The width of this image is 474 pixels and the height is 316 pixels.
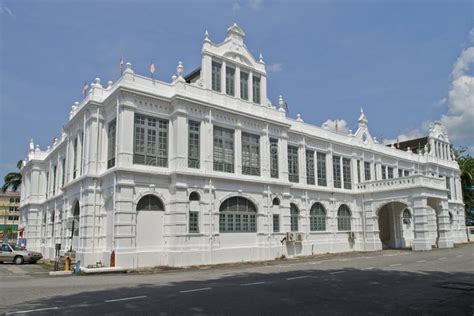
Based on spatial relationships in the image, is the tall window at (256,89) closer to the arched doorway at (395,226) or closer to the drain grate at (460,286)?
the arched doorway at (395,226)

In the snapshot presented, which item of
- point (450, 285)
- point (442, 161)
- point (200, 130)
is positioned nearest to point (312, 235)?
point (200, 130)

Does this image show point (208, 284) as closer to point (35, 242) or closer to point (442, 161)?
point (35, 242)

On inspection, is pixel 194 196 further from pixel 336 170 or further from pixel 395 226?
pixel 395 226

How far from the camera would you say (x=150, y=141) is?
75.4 ft

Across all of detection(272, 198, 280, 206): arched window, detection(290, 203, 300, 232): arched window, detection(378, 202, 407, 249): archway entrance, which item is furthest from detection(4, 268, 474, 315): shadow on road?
detection(378, 202, 407, 249): archway entrance

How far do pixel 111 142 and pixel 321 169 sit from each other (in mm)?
17822

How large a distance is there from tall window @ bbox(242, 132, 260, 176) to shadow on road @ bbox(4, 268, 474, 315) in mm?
11837

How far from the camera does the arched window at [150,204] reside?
21953 millimetres

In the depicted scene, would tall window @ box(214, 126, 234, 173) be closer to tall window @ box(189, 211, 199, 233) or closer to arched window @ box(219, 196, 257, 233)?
arched window @ box(219, 196, 257, 233)

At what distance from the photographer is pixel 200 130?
2450 centimetres

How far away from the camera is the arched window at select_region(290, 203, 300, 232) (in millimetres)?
30031

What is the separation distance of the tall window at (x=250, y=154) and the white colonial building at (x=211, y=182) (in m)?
0.07

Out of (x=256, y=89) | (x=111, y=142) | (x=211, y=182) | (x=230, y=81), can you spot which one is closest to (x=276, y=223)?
(x=211, y=182)

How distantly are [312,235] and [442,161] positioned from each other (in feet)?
82.2
